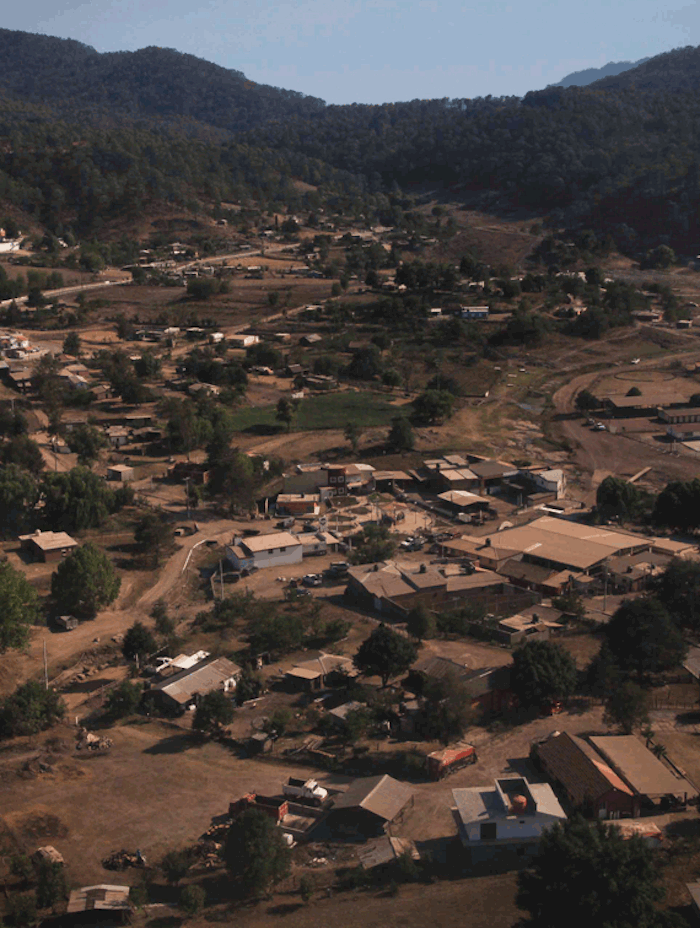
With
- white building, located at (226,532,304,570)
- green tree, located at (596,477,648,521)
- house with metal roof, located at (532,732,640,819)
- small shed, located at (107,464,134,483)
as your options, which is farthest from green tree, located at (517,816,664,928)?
small shed, located at (107,464,134,483)

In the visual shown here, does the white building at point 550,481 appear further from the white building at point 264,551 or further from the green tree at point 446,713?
the green tree at point 446,713

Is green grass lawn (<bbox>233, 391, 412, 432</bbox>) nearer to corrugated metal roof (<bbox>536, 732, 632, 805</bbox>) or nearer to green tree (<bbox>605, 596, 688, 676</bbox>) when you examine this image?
green tree (<bbox>605, 596, 688, 676</bbox>)

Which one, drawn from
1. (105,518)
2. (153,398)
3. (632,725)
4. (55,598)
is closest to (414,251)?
(153,398)

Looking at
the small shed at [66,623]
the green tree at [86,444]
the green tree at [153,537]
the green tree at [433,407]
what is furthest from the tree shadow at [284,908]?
the green tree at [433,407]

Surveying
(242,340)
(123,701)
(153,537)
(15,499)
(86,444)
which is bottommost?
(123,701)

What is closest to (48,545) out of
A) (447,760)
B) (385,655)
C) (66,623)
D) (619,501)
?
(66,623)

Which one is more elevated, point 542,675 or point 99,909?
point 542,675

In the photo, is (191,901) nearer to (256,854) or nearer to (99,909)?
(256,854)
